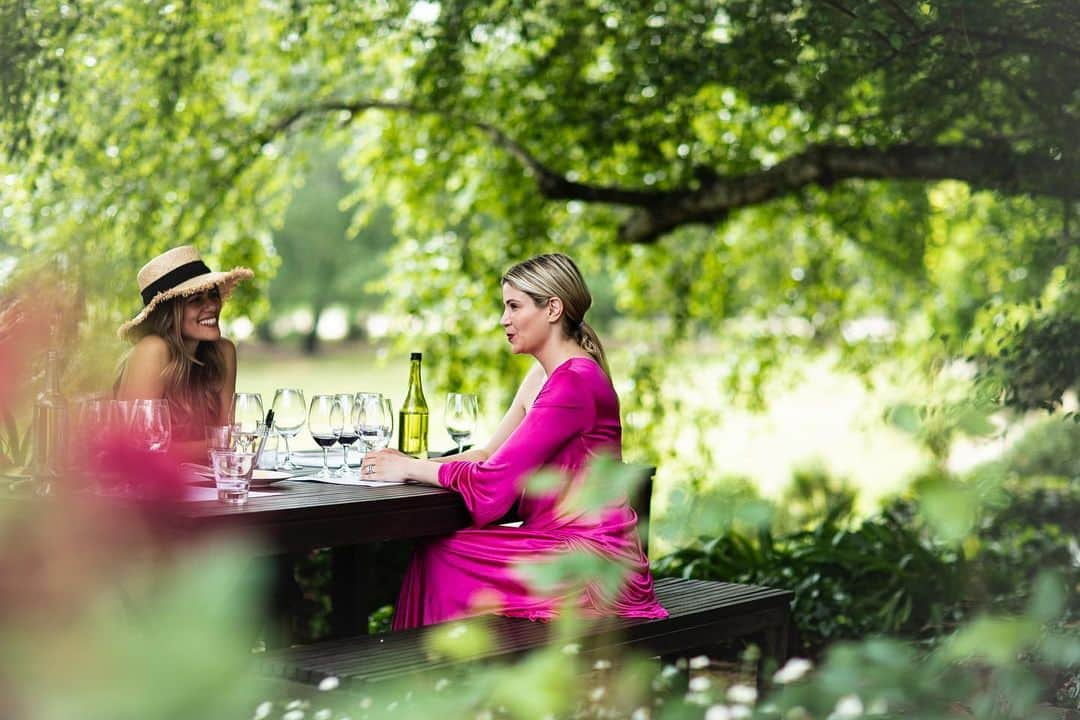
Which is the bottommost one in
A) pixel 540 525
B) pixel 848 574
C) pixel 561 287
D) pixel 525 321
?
pixel 848 574

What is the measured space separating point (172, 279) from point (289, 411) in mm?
837

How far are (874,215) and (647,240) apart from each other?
1.93m

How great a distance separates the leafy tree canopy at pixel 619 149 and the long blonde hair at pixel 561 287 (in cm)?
137

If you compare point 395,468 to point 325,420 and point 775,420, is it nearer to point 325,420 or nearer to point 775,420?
point 325,420

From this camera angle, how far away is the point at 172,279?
4.40 m

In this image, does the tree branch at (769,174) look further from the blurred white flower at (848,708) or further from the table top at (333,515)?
the blurred white flower at (848,708)

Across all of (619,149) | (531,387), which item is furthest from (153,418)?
(619,149)

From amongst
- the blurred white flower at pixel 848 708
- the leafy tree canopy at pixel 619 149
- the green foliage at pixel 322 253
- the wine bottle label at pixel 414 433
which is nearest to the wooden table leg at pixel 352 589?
the wine bottle label at pixel 414 433

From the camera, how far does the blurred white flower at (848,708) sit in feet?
4.57

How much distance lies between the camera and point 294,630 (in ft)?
16.5

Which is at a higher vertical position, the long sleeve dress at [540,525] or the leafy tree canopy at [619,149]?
the leafy tree canopy at [619,149]

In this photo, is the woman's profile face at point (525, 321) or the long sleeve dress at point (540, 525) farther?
the woman's profile face at point (525, 321)

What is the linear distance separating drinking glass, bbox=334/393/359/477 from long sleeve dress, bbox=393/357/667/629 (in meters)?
0.35

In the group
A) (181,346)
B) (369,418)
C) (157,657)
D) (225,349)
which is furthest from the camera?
(225,349)
